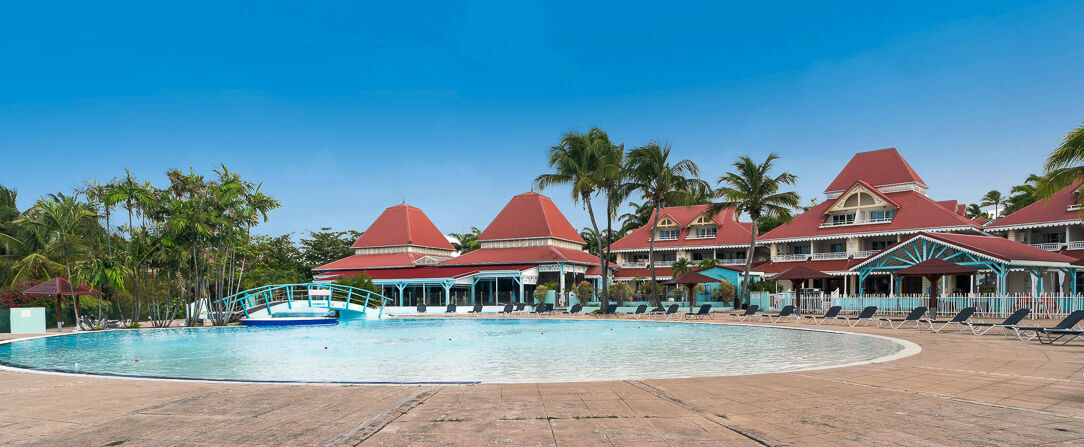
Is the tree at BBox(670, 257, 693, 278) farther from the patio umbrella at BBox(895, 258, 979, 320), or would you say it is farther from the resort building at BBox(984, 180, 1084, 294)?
the patio umbrella at BBox(895, 258, 979, 320)

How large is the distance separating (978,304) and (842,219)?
16.3m

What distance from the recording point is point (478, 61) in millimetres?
31500

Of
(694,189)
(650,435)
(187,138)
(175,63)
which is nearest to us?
(650,435)

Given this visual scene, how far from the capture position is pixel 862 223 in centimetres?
3588

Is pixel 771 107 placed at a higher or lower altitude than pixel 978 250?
higher

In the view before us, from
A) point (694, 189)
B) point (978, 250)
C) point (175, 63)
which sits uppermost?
point (175, 63)

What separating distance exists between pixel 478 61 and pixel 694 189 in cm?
1204

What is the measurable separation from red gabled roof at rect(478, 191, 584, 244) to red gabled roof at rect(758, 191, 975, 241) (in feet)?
41.1

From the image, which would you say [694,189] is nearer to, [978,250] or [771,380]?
[978,250]

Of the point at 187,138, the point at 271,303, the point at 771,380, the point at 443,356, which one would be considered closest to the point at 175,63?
the point at 187,138

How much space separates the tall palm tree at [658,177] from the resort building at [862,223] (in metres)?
9.23

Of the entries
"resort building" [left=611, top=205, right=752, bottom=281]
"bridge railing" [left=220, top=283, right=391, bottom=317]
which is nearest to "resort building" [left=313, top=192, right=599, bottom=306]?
"resort building" [left=611, top=205, right=752, bottom=281]

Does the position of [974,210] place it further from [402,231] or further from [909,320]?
[402,231]

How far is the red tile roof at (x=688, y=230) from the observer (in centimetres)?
4053
